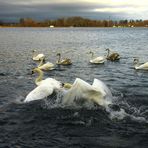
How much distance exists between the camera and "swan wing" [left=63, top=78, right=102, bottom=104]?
44.9 feet

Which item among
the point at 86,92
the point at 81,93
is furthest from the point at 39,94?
the point at 86,92

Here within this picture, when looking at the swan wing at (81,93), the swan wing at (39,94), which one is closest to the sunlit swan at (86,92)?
the swan wing at (81,93)

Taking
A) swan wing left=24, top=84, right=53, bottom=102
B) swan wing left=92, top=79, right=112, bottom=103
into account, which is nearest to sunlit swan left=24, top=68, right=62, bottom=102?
swan wing left=24, top=84, right=53, bottom=102

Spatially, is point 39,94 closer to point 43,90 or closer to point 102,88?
point 43,90

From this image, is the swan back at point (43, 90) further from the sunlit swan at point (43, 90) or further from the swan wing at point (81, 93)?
the swan wing at point (81, 93)

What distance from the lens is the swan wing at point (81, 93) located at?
1370 cm

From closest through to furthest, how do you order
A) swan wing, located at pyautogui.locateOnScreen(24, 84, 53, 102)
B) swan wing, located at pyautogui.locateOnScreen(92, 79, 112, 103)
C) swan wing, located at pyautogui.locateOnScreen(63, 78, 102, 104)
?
swan wing, located at pyautogui.locateOnScreen(63, 78, 102, 104)
swan wing, located at pyautogui.locateOnScreen(92, 79, 112, 103)
swan wing, located at pyautogui.locateOnScreen(24, 84, 53, 102)

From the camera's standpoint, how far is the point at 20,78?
2267 cm

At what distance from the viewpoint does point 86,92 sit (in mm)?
14086

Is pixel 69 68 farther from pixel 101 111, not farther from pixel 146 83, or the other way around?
pixel 101 111

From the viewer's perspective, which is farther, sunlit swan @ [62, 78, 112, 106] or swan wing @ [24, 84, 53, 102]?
swan wing @ [24, 84, 53, 102]

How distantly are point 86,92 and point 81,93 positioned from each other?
0.18m

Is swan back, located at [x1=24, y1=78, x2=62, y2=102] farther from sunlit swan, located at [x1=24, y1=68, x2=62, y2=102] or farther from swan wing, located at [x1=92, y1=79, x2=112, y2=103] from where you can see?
swan wing, located at [x1=92, y1=79, x2=112, y2=103]

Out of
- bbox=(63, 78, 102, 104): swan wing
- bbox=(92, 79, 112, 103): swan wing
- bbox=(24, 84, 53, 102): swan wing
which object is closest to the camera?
bbox=(63, 78, 102, 104): swan wing
